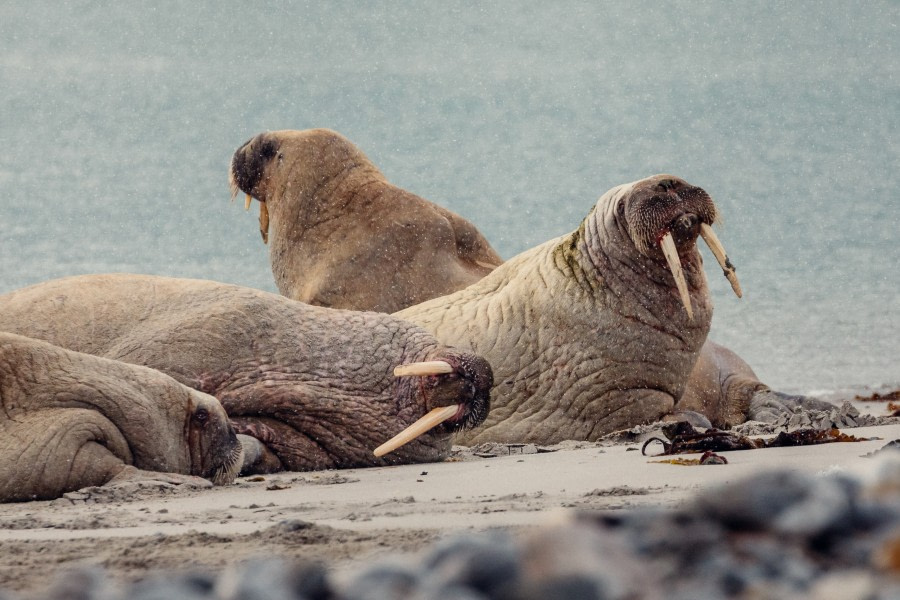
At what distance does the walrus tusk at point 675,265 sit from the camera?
24.2 feet

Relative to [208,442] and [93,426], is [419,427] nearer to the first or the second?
[208,442]

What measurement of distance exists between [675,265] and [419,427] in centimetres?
200

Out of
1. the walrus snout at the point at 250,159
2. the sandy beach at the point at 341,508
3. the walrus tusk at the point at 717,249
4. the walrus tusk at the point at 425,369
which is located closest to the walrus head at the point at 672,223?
the walrus tusk at the point at 717,249

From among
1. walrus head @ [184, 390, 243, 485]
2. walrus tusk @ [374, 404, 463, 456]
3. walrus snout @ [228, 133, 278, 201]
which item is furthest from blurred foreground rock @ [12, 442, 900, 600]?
walrus snout @ [228, 133, 278, 201]

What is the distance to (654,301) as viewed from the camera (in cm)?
776

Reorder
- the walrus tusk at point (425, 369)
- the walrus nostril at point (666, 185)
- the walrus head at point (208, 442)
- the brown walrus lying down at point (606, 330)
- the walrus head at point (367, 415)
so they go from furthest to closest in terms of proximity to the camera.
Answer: the brown walrus lying down at point (606, 330)
the walrus nostril at point (666, 185)
the walrus head at point (367, 415)
the walrus tusk at point (425, 369)
the walrus head at point (208, 442)

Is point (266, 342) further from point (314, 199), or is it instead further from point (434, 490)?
point (314, 199)

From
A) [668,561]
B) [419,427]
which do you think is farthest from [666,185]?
[668,561]

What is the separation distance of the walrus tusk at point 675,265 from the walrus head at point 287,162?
3934 millimetres

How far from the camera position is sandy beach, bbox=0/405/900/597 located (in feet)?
9.86

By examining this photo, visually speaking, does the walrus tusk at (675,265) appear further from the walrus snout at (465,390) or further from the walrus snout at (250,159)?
the walrus snout at (250,159)

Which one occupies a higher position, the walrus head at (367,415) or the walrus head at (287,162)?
the walrus head at (287,162)

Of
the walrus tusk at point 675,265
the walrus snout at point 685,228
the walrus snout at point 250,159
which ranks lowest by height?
the walrus tusk at point 675,265

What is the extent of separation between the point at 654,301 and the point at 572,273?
24.2 inches
